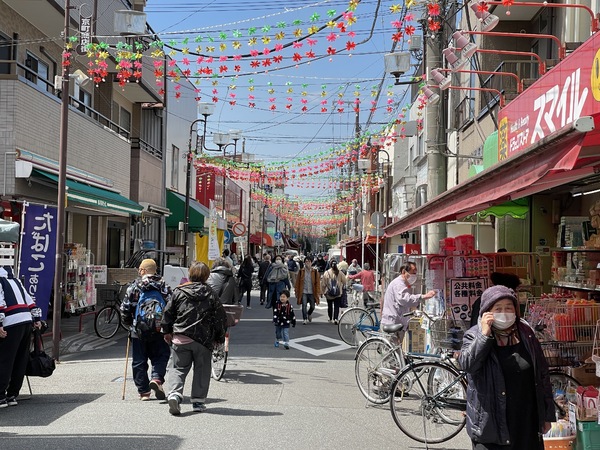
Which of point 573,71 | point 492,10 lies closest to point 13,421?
point 573,71

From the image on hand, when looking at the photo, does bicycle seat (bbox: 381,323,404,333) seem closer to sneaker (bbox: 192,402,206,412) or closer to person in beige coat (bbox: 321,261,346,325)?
sneaker (bbox: 192,402,206,412)

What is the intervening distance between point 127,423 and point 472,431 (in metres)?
4.03

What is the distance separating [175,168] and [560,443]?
28.6 meters

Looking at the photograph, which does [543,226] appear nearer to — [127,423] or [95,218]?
[127,423]

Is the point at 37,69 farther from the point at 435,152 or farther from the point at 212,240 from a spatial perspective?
the point at 212,240

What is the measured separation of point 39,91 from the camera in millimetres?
14758

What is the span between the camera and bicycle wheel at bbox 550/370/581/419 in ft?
20.0

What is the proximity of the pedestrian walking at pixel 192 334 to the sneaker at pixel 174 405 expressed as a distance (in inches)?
6.5

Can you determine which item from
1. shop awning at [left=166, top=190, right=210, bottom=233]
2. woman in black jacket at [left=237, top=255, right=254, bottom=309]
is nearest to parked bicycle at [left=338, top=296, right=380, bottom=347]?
woman in black jacket at [left=237, top=255, right=254, bottom=309]

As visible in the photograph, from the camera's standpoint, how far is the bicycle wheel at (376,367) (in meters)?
8.20

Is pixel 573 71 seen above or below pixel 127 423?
above

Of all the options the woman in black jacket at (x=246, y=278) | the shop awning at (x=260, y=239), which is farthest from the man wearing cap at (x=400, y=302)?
the shop awning at (x=260, y=239)

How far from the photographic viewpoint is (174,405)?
7.46m

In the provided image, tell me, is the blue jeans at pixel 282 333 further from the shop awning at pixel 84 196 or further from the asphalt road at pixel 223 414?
the shop awning at pixel 84 196
